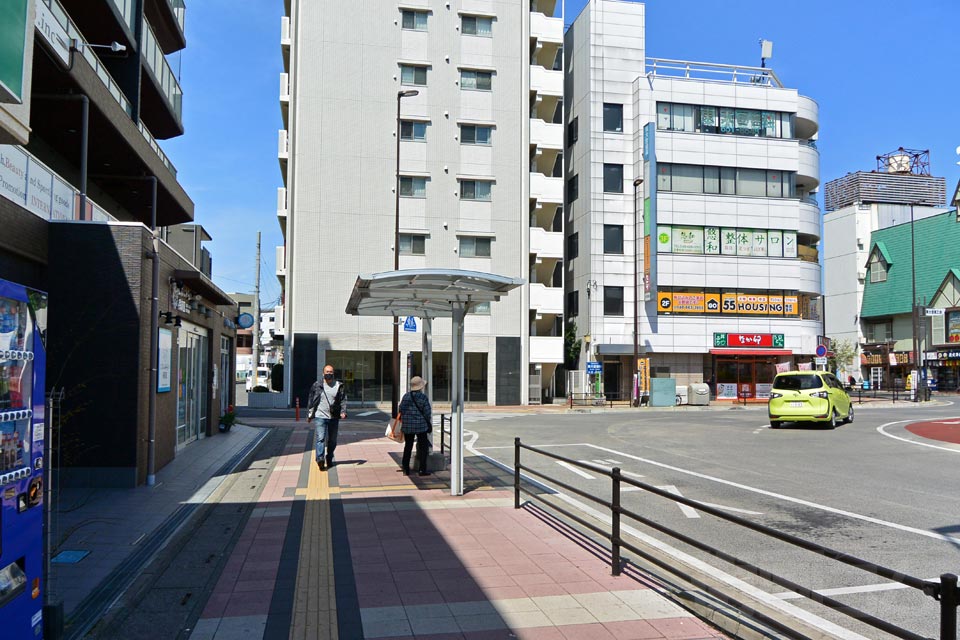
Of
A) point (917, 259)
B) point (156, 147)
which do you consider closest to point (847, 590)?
point (156, 147)

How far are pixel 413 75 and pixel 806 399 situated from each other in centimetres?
2666

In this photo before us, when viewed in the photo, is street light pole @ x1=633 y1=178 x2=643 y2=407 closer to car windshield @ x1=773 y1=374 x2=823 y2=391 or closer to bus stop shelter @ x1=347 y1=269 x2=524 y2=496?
car windshield @ x1=773 y1=374 x2=823 y2=391

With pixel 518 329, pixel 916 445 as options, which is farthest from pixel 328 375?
pixel 518 329

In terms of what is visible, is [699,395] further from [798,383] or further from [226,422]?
[226,422]

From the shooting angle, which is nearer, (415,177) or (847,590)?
(847,590)

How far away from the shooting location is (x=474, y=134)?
39.9 metres

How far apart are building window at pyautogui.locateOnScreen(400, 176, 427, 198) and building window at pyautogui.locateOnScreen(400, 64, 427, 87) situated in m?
5.05

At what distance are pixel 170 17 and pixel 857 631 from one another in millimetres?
24796

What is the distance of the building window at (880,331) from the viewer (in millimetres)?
67562

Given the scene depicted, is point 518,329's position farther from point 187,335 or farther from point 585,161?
point 187,335

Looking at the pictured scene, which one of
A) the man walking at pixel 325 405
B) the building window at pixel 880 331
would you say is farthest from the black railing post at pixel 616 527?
the building window at pixel 880 331

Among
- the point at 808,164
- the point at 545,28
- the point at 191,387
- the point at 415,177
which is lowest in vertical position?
the point at 191,387

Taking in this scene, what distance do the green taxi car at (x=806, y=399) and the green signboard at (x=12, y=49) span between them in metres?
21.3

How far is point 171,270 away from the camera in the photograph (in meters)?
13.1
